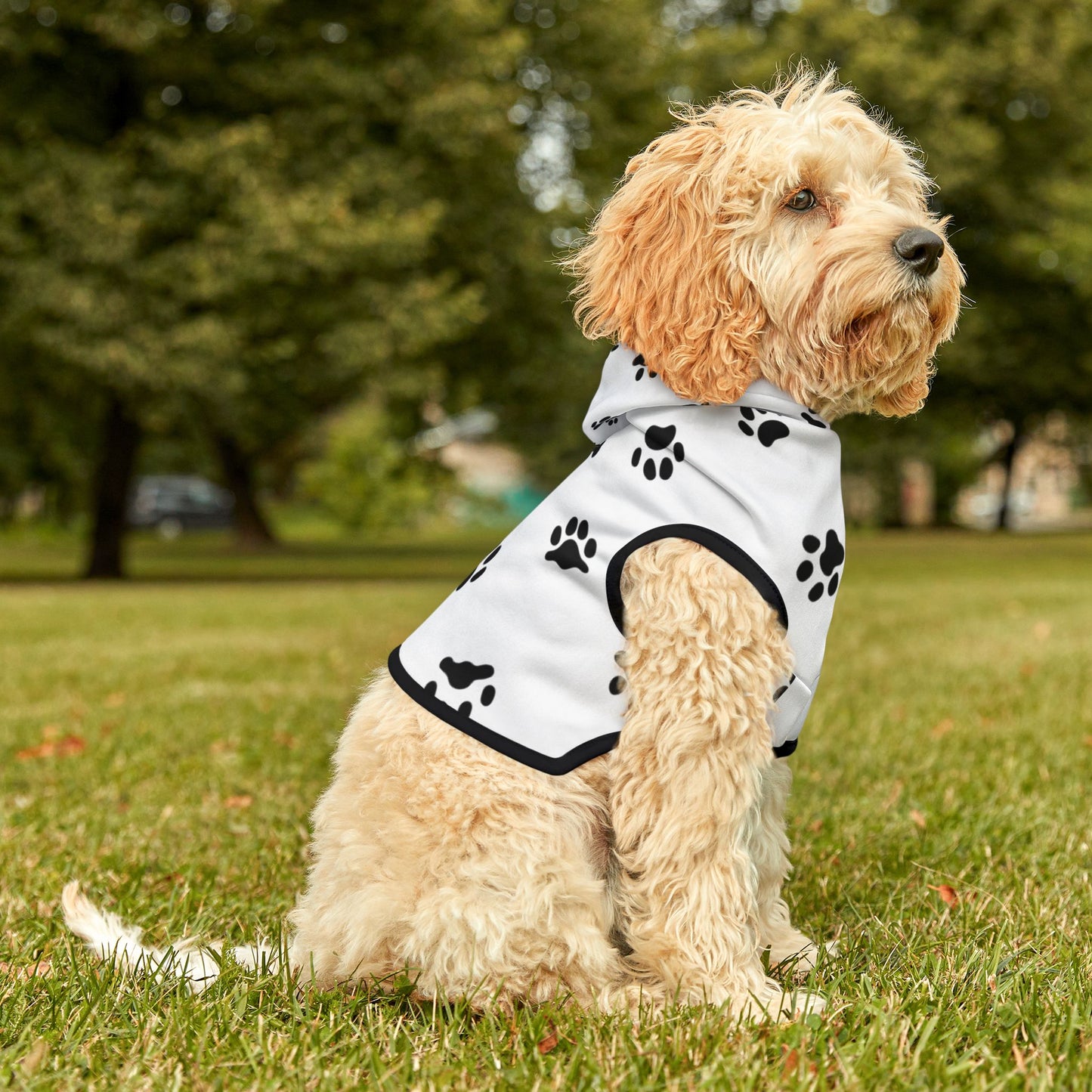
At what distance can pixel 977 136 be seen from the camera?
21.2 metres

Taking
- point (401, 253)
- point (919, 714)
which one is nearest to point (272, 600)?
point (401, 253)

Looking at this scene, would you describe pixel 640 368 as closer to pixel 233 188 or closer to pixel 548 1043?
pixel 548 1043

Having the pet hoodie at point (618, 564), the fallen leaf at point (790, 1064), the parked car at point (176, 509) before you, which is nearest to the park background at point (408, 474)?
the fallen leaf at point (790, 1064)

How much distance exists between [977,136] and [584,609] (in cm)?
2132

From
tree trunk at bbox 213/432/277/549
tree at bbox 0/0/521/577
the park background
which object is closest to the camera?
the park background

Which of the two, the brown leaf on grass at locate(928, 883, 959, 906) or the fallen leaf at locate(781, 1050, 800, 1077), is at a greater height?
the fallen leaf at locate(781, 1050, 800, 1077)

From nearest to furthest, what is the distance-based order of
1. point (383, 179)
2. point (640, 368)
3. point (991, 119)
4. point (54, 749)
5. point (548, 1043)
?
point (548, 1043), point (640, 368), point (54, 749), point (383, 179), point (991, 119)

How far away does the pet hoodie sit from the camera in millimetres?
2779

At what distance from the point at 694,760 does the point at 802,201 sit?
1.40 metres

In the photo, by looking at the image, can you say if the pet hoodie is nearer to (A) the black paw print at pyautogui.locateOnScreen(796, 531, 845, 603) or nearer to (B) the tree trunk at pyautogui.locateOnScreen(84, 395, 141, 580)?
(A) the black paw print at pyautogui.locateOnScreen(796, 531, 845, 603)

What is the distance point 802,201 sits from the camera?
2908 mm

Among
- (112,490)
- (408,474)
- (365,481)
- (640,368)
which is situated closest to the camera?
(640,368)

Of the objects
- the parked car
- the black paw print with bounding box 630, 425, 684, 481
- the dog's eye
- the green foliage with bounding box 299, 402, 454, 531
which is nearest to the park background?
the black paw print with bounding box 630, 425, 684, 481

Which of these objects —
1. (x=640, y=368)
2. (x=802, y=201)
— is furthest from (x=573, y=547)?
(x=802, y=201)
